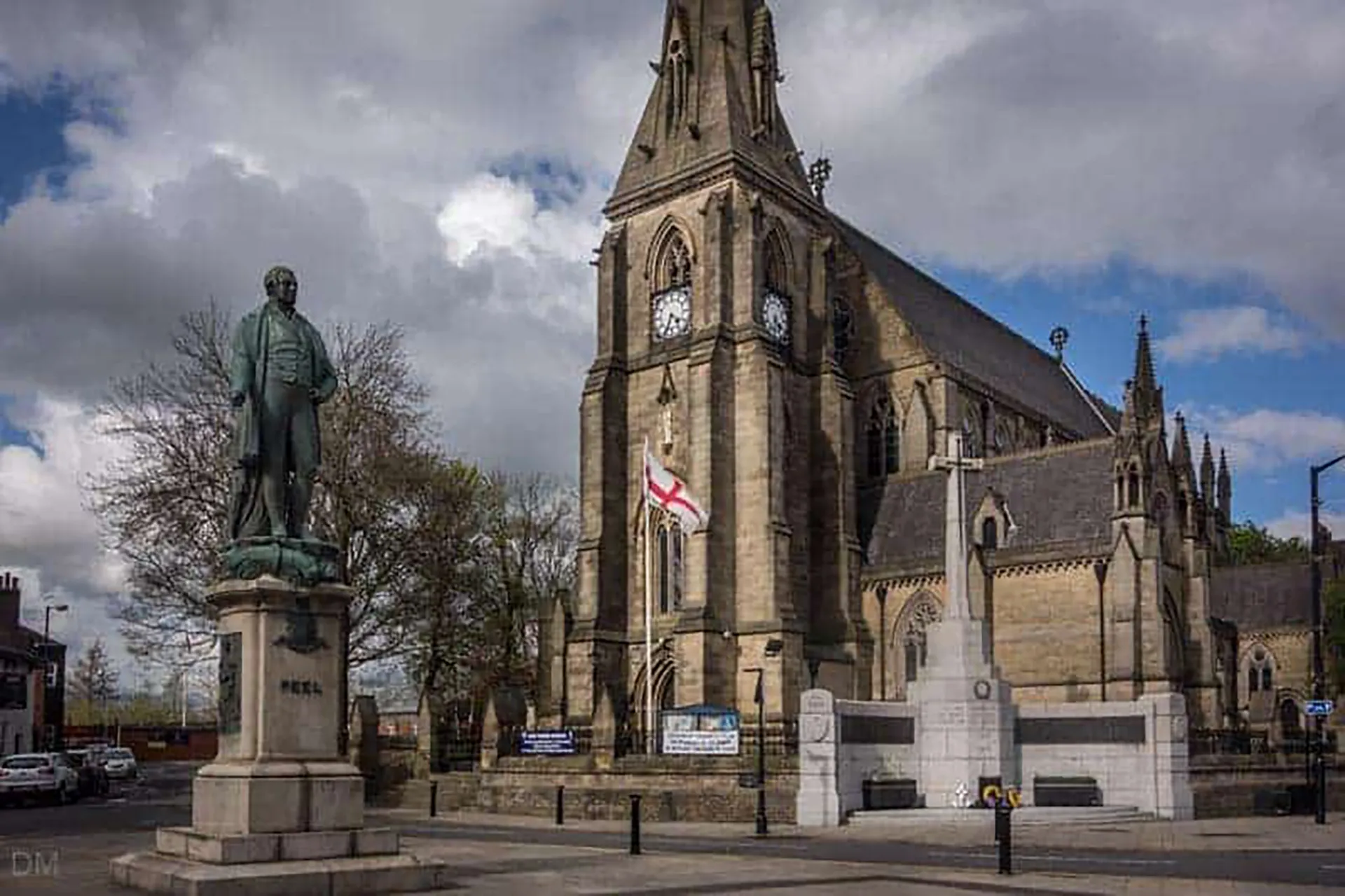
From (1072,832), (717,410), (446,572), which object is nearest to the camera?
(1072,832)

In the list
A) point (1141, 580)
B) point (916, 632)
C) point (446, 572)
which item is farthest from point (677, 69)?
point (1141, 580)

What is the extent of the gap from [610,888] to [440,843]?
886cm

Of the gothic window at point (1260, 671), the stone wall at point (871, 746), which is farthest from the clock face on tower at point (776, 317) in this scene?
the gothic window at point (1260, 671)

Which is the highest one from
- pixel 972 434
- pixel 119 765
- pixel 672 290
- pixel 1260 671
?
pixel 672 290

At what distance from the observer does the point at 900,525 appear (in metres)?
54.7

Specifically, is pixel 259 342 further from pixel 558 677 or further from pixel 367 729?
pixel 558 677

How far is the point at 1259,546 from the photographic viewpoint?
3930 inches

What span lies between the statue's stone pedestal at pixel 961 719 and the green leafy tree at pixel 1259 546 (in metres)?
69.4

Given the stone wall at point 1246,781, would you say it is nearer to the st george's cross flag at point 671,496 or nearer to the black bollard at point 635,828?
the st george's cross flag at point 671,496

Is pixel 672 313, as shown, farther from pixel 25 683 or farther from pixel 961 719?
pixel 25 683

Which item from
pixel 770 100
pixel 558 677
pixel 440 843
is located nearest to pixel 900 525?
pixel 558 677

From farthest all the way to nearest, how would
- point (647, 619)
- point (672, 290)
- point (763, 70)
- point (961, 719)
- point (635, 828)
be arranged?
point (763, 70) → point (672, 290) → point (647, 619) → point (961, 719) → point (635, 828)

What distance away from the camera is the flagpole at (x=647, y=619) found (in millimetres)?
46781

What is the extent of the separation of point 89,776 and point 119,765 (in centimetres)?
1670
